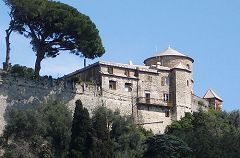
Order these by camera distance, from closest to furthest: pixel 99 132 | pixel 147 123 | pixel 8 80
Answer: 1. pixel 99 132
2. pixel 8 80
3. pixel 147 123

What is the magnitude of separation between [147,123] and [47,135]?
13.7 meters

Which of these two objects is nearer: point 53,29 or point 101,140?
point 101,140

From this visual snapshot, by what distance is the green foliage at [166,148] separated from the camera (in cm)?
5399

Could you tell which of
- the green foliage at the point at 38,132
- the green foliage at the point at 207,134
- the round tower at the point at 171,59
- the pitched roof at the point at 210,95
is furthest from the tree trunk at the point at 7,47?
the pitched roof at the point at 210,95

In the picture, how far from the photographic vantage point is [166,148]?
177 feet

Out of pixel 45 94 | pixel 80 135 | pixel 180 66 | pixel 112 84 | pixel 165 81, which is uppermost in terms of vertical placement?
pixel 180 66

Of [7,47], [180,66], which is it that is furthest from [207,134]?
[7,47]

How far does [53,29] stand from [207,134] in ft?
45.9

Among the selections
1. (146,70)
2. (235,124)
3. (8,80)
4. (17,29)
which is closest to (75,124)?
(8,80)

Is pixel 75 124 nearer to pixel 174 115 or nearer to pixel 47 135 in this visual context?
pixel 47 135

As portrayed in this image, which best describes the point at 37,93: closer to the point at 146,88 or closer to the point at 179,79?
the point at 146,88

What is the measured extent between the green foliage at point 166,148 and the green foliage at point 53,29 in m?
10.0

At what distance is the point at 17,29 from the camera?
200 ft

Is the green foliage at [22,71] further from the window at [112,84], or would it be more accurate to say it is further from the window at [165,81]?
the window at [165,81]
